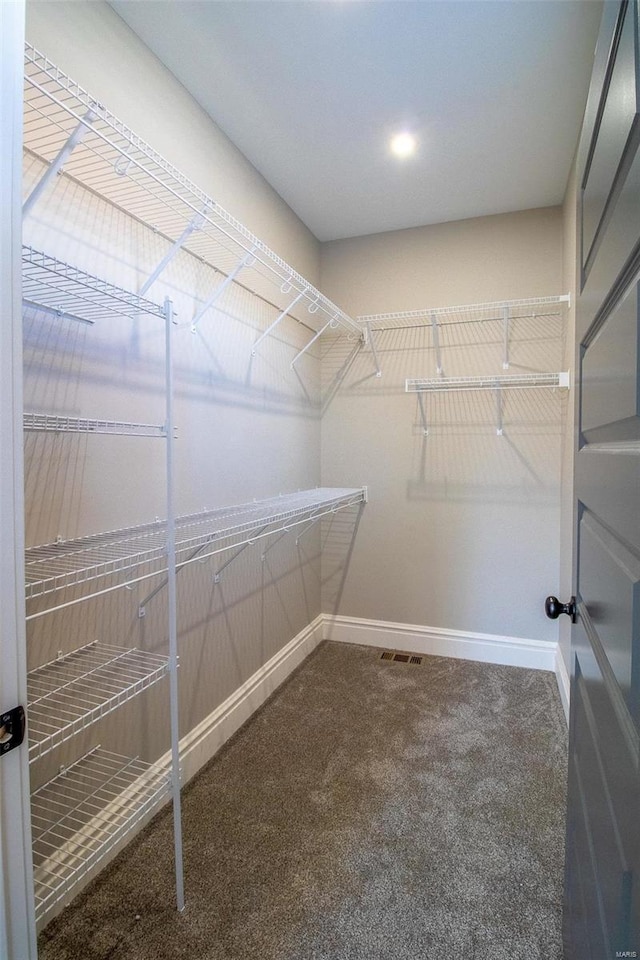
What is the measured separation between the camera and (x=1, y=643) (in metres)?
0.54

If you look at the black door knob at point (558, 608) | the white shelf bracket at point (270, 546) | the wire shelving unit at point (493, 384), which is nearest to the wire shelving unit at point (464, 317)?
the wire shelving unit at point (493, 384)

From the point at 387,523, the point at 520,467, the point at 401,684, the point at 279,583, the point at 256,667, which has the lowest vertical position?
the point at 401,684

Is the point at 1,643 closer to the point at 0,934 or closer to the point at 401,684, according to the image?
the point at 0,934

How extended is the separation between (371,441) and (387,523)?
51 cm

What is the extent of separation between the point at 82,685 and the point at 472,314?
2528 millimetres

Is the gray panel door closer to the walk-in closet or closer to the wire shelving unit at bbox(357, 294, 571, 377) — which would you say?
the walk-in closet

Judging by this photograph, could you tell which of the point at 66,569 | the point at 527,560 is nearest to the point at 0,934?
the point at 66,569

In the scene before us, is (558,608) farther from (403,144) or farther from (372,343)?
(372,343)

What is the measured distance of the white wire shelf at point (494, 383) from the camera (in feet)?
7.84

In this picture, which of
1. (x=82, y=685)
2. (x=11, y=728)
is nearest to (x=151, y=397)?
(x=82, y=685)

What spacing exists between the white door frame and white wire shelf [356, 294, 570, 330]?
7.06 ft

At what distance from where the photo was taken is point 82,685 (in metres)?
1.29

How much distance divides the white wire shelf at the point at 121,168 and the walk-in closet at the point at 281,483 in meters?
0.01

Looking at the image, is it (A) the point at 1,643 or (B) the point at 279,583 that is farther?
(B) the point at 279,583
